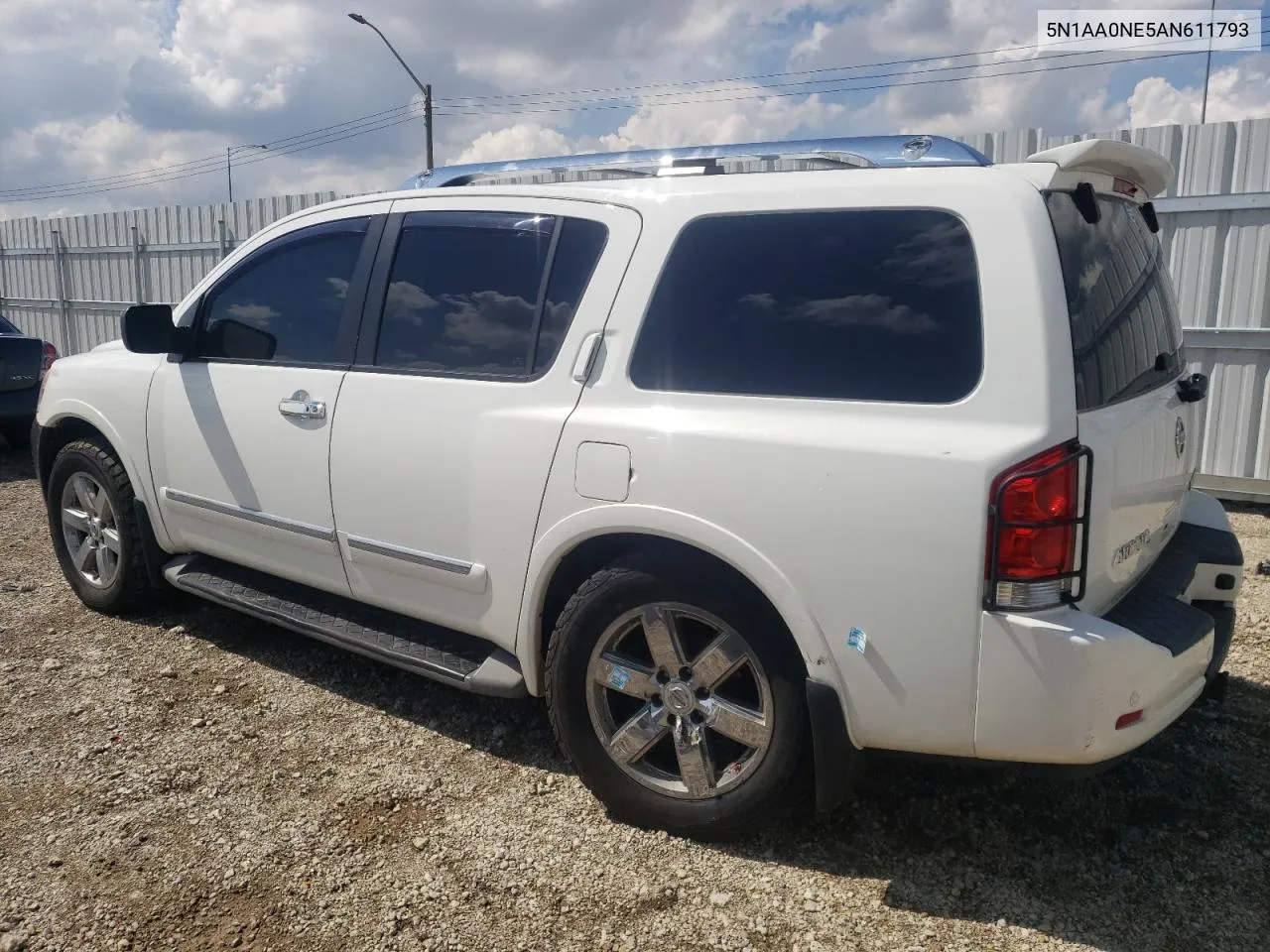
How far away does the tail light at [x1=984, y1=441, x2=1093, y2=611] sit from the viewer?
7.00ft

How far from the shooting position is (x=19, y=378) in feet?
28.6

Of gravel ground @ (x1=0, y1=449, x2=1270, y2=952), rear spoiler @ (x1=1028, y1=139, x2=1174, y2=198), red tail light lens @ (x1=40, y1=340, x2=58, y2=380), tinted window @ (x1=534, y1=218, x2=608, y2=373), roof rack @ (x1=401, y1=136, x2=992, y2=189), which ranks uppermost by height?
roof rack @ (x1=401, y1=136, x2=992, y2=189)

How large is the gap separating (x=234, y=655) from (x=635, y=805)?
223cm

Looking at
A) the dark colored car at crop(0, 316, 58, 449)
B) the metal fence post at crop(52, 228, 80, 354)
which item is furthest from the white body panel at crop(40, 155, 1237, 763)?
the metal fence post at crop(52, 228, 80, 354)

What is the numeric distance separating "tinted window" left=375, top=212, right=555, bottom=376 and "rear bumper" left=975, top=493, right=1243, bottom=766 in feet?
5.29

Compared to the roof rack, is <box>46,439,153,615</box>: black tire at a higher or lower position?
lower

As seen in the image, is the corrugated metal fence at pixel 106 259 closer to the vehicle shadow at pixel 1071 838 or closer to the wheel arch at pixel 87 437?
the wheel arch at pixel 87 437

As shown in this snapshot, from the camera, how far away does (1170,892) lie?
256 cm

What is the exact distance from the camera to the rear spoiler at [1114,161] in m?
2.36

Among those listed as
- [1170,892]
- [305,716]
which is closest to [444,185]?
[305,716]

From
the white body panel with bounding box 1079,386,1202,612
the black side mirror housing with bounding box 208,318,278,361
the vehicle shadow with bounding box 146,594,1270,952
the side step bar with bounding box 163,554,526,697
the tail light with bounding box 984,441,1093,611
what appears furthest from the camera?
the black side mirror housing with bounding box 208,318,278,361

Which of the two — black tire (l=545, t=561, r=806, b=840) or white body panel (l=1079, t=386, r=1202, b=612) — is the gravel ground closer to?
black tire (l=545, t=561, r=806, b=840)

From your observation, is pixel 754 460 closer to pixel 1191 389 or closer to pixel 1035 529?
pixel 1035 529

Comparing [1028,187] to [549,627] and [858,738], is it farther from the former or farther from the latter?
[549,627]
